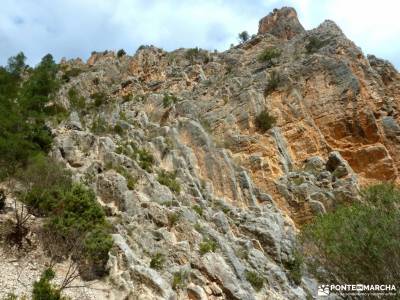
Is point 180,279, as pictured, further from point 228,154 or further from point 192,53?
point 192,53

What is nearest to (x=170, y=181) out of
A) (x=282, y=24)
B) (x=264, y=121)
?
(x=264, y=121)

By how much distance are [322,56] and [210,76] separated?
1244 centimetres

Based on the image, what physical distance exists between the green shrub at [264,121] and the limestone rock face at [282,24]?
2543 cm

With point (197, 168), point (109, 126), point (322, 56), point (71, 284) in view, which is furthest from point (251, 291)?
point (322, 56)

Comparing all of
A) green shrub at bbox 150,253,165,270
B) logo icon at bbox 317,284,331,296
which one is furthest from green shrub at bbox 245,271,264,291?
green shrub at bbox 150,253,165,270

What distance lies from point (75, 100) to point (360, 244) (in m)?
31.7

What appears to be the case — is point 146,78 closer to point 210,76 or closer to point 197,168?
point 210,76

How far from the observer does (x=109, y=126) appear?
36.5 meters

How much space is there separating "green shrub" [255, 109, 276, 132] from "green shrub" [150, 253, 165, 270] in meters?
19.2

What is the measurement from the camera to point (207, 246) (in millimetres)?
23719

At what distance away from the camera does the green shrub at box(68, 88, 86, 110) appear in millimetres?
42859

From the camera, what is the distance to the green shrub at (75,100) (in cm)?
4286

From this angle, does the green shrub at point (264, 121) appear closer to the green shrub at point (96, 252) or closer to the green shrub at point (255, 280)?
the green shrub at point (255, 280)

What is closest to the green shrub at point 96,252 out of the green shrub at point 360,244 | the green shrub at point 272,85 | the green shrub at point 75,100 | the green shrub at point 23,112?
the green shrub at point 23,112
